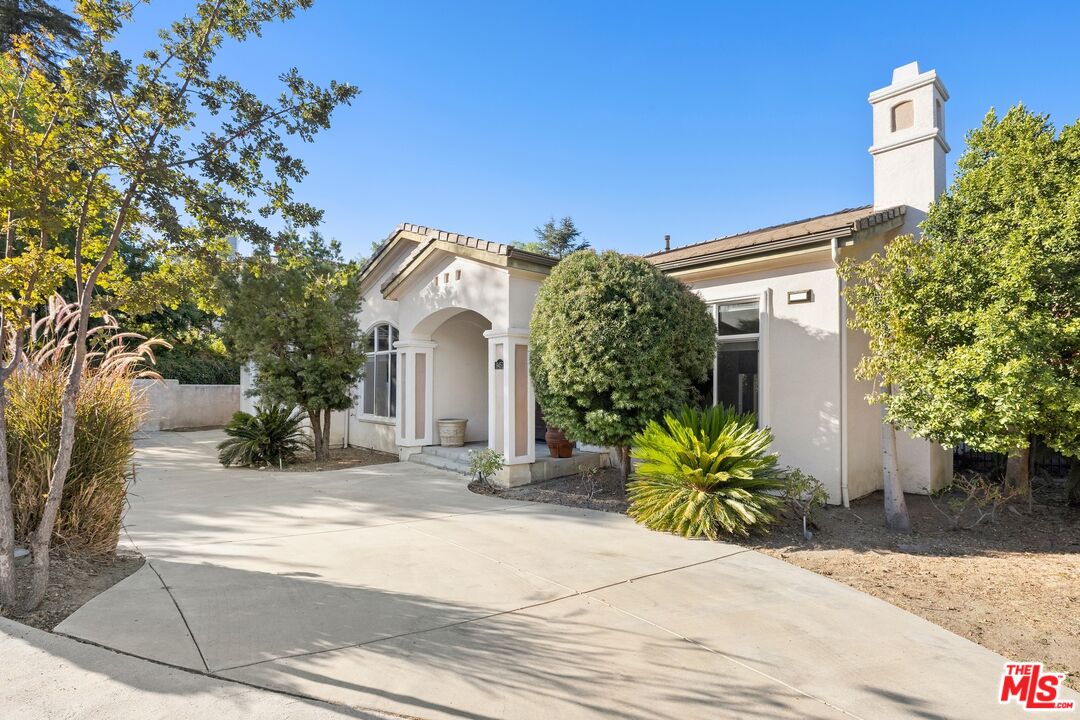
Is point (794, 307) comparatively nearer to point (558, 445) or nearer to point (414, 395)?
point (558, 445)

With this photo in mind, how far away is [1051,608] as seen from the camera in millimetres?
4812

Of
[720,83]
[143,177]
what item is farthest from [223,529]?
[720,83]

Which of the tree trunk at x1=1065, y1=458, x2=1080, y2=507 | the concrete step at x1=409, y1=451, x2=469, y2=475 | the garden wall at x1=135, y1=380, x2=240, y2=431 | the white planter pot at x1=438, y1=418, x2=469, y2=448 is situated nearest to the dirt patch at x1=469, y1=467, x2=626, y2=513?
the concrete step at x1=409, y1=451, x2=469, y2=475

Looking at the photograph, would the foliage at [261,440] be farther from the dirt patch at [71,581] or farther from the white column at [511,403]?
the dirt patch at [71,581]

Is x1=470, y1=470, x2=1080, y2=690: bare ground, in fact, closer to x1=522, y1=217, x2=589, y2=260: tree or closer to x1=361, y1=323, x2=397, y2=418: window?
x1=361, y1=323, x2=397, y2=418: window

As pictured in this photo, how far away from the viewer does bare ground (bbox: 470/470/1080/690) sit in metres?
4.39

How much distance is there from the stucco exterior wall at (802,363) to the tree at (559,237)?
33854 mm

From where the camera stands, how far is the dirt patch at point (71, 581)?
12.8 feet

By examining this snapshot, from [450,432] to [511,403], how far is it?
3.27 m

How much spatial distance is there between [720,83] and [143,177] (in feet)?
37.3

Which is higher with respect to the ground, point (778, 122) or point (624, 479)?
point (778, 122)

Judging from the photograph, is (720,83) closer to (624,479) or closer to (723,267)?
(723,267)

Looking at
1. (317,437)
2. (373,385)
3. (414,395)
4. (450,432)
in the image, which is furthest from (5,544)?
(373,385)

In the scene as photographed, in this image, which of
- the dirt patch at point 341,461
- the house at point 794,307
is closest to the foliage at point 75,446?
the house at point 794,307
